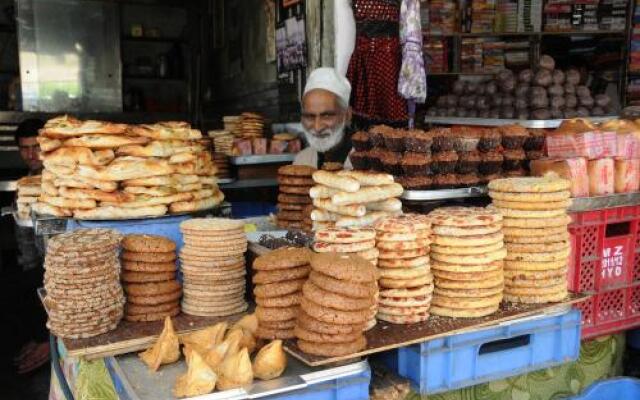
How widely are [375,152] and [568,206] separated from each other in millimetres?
908

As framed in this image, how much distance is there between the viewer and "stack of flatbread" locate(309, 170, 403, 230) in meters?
2.48

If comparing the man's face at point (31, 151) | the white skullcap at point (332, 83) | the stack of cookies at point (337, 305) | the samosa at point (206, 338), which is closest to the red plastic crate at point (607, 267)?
the stack of cookies at point (337, 305)

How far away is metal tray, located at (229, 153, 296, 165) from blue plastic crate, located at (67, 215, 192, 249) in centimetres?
310

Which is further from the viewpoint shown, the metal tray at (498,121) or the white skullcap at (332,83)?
the metal tray at (498,121)

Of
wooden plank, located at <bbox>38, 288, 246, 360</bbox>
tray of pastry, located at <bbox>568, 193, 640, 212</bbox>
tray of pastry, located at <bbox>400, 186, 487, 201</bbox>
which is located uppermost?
tray of pastry, located at <bbox>400, 186, 487, 201</bbox>

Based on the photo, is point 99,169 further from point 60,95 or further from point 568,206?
point 60,95

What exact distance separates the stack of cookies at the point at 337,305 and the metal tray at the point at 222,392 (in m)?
0.07

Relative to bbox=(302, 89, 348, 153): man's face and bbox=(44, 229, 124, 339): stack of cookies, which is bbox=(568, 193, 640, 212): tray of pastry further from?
bbox=(302, 89, 348, 153): man's face

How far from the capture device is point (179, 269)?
2.68 meters

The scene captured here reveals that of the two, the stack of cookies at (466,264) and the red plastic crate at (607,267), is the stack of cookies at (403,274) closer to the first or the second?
the stack of cookies at (466,264)

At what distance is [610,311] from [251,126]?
4119 mm

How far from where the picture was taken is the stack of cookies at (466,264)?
2.23m

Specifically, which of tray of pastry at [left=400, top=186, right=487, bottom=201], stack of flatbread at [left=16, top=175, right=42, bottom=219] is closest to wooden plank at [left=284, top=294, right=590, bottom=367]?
tray of pastry at [left=400, top=186, right=487, bottom=201]

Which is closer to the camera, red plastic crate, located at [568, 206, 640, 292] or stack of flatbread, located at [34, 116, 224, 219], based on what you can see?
stack of flatbread, located at [34, 116, 224, 219]
